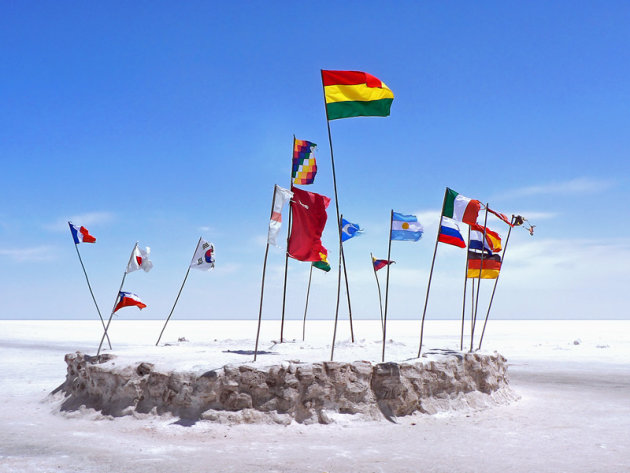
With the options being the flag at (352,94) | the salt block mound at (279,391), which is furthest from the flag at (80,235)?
the flag at (352,94)

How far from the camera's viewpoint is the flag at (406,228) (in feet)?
52.8

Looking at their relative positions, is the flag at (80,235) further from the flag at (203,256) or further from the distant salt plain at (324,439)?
the distant salt plain at (324,439)

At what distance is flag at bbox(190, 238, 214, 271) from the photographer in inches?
702

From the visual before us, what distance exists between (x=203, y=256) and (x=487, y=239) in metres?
9.27

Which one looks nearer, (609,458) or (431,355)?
(609,458)

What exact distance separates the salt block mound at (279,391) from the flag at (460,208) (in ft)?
12.8

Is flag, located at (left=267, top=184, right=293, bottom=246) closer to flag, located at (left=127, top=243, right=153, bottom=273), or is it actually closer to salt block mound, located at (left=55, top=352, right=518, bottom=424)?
salt block mound, located at (left=55, top=352, right=518, bottom=424)

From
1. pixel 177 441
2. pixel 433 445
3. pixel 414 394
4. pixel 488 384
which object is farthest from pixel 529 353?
pixel 177 441

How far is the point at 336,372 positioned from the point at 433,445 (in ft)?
8.98

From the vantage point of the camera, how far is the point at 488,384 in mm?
14672

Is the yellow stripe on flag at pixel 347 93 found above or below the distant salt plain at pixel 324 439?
above

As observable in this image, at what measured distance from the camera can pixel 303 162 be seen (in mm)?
19156

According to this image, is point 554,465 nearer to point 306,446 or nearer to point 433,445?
point 433,445

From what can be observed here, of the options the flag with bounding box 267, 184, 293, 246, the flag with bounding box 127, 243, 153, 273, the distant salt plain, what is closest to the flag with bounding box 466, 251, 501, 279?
the distant salt plain
